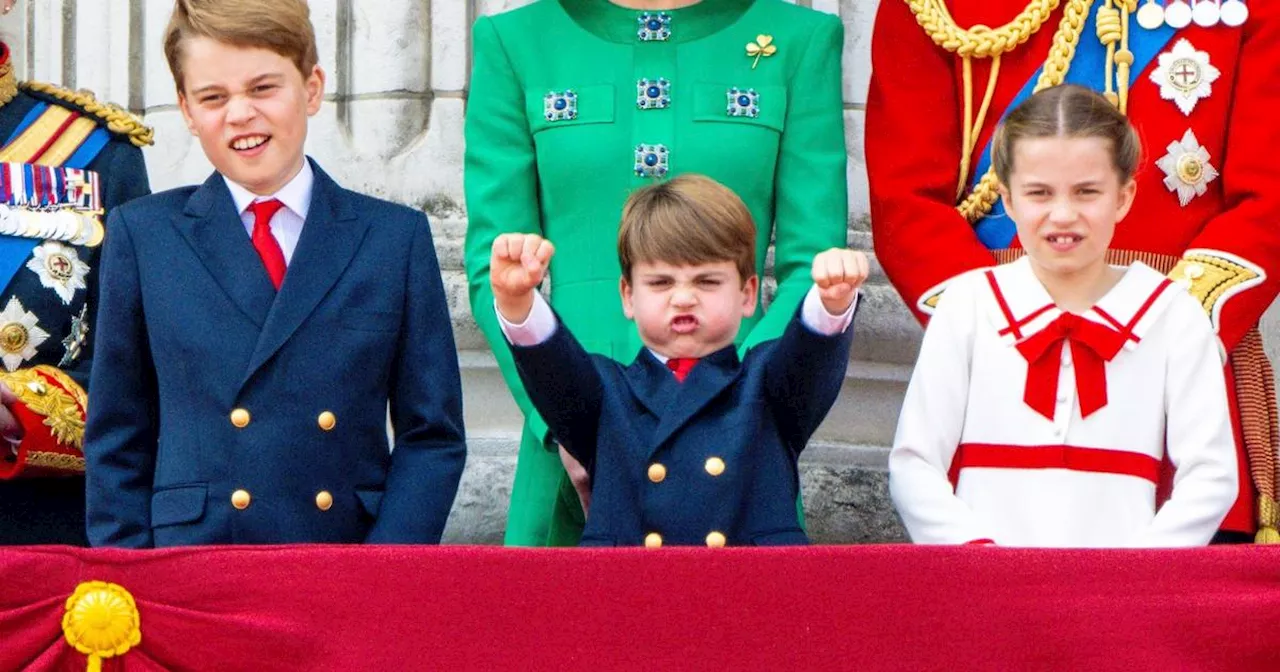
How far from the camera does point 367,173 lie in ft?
16.3

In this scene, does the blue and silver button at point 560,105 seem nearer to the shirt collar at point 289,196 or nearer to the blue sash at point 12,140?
the shirt collar at point 289,196

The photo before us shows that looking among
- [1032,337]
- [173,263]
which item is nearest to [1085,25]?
[1032,337]

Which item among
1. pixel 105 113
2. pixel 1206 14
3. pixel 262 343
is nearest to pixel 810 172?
pixel 1206 14

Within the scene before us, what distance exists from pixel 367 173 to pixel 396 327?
1653 mm

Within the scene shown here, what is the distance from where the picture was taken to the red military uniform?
360cm

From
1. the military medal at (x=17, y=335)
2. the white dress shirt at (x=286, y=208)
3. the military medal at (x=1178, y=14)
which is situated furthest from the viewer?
the military medal at (x=1178, y=14)

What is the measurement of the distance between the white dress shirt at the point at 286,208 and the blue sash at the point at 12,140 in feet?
1.73

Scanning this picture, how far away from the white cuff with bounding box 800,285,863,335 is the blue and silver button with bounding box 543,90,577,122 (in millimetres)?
798

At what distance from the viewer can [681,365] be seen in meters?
3.40

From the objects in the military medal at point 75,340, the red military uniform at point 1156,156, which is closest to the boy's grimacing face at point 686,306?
the red military uniform at point 1156,156

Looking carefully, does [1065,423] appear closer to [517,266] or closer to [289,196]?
[517,266]

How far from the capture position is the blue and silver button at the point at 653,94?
12.5 feet

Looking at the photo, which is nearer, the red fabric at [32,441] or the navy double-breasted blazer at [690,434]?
the navy double-breasted blazer at [690,434]

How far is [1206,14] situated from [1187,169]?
277 millimetres
